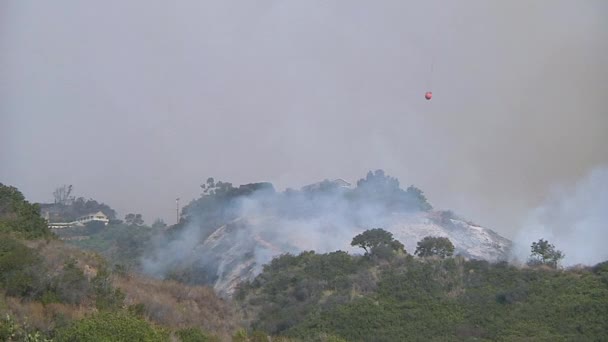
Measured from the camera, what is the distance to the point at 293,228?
69.3m

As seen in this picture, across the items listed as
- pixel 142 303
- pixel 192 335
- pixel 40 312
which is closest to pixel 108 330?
pixel 40 312

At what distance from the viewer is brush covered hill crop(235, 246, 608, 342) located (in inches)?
1618

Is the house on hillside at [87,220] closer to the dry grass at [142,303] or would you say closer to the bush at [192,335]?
the dry grass at [142,303]

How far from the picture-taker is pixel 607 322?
39.6 metres

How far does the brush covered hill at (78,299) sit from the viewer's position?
61.5ft

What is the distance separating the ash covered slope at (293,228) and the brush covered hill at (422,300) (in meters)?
8.26

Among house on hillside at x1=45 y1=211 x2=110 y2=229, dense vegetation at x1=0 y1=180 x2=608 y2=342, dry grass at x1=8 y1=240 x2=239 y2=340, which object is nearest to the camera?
dry grass at x1=8 y1=240 x2=239 y2=340

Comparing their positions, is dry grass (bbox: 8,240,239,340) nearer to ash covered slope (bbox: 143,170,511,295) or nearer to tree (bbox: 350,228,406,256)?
tree (bbox: 350,228,406,256)

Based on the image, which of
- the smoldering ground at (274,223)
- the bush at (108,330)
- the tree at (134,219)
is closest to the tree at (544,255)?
the smoldering ground at (274,223)

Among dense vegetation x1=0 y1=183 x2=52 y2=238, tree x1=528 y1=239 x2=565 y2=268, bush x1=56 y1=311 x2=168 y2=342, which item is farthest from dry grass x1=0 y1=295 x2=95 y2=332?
tree x1=528 y1=239 x2=565 y2=268

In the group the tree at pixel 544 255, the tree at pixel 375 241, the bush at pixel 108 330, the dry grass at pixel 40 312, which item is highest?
the tree at pixel 375 241

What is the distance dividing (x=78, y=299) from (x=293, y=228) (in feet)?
150

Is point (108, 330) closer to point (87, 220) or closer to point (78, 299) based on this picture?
point (78, 299)

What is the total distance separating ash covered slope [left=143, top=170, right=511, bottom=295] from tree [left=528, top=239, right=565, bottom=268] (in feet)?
17.2
